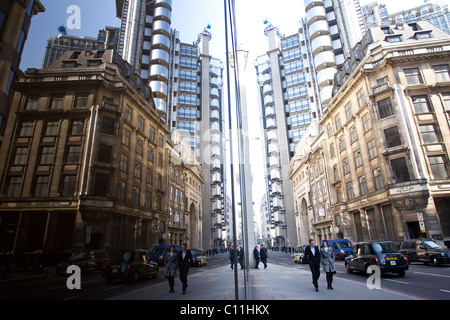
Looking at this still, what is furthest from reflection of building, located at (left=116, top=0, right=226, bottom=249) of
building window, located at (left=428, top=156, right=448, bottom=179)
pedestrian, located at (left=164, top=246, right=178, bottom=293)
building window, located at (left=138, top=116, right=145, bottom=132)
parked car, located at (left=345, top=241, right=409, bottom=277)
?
pedestrian, located at (left=164, top=246, right=178, bottom=293)

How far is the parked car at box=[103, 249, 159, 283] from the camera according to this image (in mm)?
13297

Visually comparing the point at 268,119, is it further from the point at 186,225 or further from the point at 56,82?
the point at 56,82

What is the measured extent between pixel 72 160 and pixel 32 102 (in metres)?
8.55

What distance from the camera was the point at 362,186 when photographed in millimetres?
35469

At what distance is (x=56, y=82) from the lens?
98.8 ft

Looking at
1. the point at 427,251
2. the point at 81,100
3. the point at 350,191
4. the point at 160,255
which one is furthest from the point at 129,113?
the point at 427,251

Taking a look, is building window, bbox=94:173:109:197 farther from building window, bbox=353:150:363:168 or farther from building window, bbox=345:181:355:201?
building window, bbox=345:181:355:201

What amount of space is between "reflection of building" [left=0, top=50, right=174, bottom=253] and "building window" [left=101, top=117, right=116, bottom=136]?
0.37 ft

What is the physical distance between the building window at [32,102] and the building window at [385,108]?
40.2 m

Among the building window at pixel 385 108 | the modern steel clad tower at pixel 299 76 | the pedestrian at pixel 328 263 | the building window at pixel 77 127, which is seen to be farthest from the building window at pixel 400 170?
the building window at pixel 77 127

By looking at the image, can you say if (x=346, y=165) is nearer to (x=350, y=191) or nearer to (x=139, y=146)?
(x=350, y=191)

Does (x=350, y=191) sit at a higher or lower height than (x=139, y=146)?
lower
